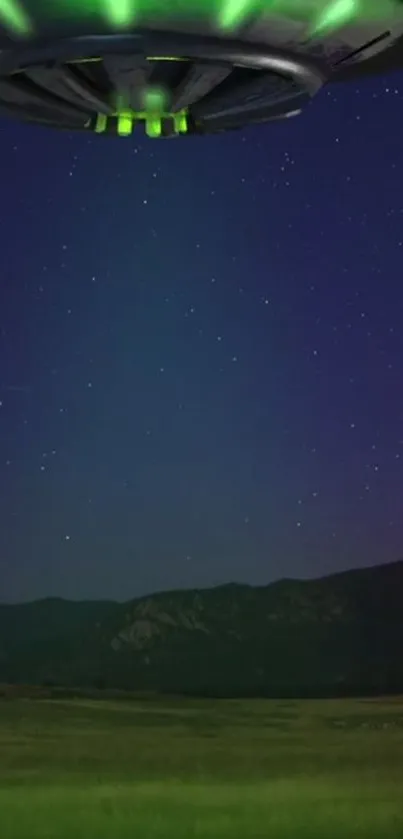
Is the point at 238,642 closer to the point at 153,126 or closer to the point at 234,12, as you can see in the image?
the point at 153,126

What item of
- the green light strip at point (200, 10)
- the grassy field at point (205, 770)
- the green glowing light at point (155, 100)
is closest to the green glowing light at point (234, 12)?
the green light strip at point (200, 10)

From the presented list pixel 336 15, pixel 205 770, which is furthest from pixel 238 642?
pixel 336 15

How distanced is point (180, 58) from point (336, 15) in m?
0.06

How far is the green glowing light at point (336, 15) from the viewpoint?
41 centimetres

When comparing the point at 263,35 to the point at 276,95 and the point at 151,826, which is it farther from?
the point at 151,826

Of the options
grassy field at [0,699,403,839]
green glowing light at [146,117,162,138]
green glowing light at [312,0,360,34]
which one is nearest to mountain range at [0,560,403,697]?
grassy field at [0,699,403,839]

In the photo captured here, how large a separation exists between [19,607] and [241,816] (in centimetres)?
67

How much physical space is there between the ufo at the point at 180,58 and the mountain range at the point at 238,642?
2.26 metres

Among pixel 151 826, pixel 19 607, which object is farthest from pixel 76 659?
pixel 151 826

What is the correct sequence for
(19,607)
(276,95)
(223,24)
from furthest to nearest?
(19,607), (276,95), (223,24)

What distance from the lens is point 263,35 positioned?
429mm

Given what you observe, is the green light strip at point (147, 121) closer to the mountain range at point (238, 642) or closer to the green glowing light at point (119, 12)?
the green glowing light at point (119, 12)

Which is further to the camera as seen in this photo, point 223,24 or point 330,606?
point 330,606

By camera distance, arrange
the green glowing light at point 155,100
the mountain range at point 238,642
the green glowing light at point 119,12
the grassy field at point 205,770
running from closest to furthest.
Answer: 1. the green glowing light at point 119,12
2. the green glowing light at point 155,100
3. the grassy field at point 205,770
4. the mountain range at point 238,642
